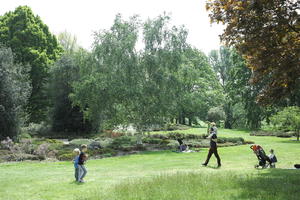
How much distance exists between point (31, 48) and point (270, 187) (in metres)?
39.0

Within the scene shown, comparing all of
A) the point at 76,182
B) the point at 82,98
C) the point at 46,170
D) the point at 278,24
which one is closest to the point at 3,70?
the point at 82,98

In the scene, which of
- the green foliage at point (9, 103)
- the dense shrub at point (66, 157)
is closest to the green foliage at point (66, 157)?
the dense shrub at point (66, 157)

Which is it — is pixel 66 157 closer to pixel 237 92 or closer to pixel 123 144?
pixel 123 144

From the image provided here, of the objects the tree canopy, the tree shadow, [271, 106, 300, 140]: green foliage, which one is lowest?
the tree shadow

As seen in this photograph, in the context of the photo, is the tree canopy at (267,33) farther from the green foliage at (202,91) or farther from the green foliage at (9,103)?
the green foliage at (202,91)

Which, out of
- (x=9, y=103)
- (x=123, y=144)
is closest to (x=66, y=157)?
(x=123, y=144)

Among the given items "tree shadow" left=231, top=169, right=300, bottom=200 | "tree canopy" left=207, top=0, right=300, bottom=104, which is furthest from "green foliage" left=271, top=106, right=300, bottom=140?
"tree shadow" left=231, top=169, right=300, bottom=200

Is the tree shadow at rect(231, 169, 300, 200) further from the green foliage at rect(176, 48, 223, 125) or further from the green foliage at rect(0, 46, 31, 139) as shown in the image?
the green foliage at rect(176, 48, 223, 125)

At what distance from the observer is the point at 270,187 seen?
888cm

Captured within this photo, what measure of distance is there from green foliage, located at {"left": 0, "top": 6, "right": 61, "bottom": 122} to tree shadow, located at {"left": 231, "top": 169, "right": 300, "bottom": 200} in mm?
34076

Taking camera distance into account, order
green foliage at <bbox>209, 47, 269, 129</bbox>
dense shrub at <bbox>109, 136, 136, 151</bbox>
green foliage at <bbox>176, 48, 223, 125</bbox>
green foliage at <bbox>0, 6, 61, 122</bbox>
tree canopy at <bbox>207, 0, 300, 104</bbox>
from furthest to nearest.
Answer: green foliage at <bbox>176, 48, 223, 125</bbox>, green foliage at <bbox>0, 6, 61, 122</bbox>, green foliage at <bbox>209, 47, 269, 129</bbox>, dense shrub at <bbox>109, 136, 136, 151</bbox>, tree canopy at <bbox>207, 0, 300, 104</bbox>

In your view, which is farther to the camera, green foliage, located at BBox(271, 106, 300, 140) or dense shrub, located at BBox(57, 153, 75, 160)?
green foliage, located at BBox(271, 106, 300, 140)

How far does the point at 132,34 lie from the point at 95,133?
1499 cm

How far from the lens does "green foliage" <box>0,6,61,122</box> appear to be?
4191 centimetres
